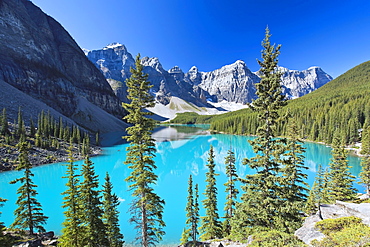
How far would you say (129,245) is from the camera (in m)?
15.8

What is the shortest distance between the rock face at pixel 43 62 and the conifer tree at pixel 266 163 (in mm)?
111512

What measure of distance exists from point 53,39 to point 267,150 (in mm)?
171899

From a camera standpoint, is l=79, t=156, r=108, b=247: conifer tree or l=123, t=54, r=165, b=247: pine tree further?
l=123, t=54, r=165, b=247: pine tree

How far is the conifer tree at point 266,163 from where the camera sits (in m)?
9.74

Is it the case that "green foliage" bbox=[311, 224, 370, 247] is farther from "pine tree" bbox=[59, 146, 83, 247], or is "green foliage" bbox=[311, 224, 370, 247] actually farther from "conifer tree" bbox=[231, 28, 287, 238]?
"pine tree" bbox=[59, 146, 83, 247]

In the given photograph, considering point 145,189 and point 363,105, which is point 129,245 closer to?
point 145,189

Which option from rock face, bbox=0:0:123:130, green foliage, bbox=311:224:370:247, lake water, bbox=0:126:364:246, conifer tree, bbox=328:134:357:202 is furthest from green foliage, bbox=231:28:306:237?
rock face, bbox=0:0:123:130

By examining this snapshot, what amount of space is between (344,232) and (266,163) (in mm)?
4831

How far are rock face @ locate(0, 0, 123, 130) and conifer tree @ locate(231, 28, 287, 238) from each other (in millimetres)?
111512

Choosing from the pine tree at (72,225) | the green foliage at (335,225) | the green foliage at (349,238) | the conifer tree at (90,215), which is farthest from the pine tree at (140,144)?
the green foliage at (349,238)

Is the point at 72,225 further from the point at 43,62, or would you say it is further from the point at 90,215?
the point at 43,62

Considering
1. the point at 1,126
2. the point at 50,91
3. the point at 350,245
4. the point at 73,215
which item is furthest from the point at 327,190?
the point at 50,91

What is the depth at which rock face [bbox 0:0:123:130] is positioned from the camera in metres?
88.2

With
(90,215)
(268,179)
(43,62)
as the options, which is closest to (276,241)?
(268,179)
